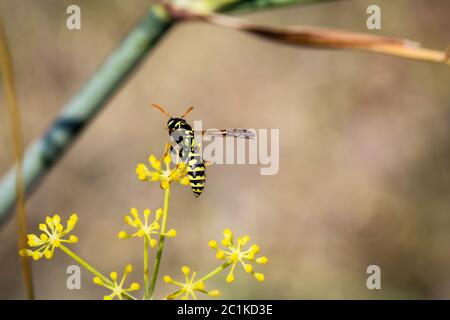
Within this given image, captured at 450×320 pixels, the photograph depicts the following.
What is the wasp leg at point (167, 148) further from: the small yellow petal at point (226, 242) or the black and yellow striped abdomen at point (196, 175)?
the small yellow petal at point (226, 242)

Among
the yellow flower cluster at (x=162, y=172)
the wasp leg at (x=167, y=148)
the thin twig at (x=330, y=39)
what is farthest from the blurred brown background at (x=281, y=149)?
the thin twig at (x=330, y=39)

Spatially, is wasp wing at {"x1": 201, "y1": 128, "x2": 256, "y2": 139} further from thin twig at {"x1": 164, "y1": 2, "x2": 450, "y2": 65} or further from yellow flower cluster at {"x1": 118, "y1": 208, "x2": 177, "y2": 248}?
thin twig at {"x1": 164, "y1": 2, "x2": 450, "y2": 65}

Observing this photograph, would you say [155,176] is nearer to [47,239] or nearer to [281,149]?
[47,239]

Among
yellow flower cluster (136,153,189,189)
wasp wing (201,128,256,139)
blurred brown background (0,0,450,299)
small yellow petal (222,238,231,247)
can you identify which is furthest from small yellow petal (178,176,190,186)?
blurred brown background (0,0,450,299)

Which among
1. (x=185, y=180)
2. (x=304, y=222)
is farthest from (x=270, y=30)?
(x=304, y=222)

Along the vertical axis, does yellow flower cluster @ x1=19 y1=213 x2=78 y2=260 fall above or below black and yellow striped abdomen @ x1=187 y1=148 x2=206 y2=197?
below
